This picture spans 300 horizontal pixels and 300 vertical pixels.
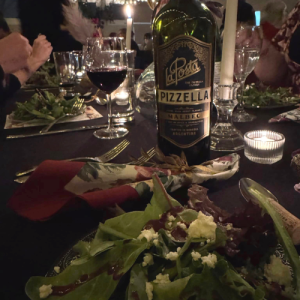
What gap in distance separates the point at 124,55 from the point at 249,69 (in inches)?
13.8

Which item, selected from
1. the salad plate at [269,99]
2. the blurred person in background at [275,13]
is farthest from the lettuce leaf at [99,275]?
the blurred person in background at [275,13]

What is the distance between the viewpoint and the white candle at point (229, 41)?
23.9 inches

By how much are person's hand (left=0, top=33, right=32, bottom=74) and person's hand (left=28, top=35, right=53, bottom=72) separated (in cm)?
9

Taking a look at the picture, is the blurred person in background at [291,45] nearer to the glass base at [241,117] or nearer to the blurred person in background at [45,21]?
the glass base at [241,117]

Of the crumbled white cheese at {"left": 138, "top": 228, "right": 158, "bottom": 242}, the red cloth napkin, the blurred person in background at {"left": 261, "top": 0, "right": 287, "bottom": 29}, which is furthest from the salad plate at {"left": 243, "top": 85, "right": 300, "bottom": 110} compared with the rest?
the blurred person in background at {"left": 261, "top": 0, "right": 287, "bottom": 29}

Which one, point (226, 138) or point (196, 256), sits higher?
point (196, 256)

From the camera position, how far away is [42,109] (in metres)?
0.85

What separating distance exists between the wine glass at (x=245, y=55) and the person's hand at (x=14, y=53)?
94 cm

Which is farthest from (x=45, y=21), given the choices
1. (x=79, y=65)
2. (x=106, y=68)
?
(x=106, y=68)

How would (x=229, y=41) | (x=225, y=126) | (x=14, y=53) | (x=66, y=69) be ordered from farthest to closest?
(x=14, y=53)
(x=66, y=69)
(x=225, y=126)
(x=229, y=41)

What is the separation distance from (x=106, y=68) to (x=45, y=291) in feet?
2.10

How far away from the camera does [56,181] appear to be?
0.44 m

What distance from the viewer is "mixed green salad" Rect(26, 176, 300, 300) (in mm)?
219

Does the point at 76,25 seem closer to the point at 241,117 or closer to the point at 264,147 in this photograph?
the point at 241,117
